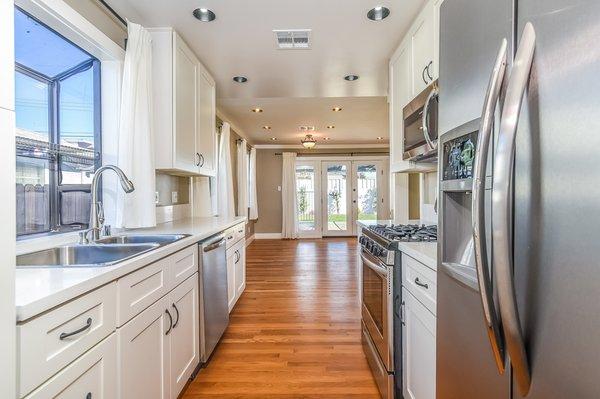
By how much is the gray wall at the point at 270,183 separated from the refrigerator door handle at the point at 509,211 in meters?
7.68

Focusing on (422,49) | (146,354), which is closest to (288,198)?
(422,49)

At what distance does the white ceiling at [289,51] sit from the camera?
2049 millimetres

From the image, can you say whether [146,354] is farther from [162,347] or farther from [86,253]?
[86,253]

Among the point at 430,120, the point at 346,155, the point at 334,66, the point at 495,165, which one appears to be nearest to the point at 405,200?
the point at 430,120

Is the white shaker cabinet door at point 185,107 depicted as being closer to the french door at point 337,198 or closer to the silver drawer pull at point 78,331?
the silver drawer pull at point 78,331

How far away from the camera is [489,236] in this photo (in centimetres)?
70

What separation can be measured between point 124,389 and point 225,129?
13.5 feet

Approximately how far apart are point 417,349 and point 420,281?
316 millimetres

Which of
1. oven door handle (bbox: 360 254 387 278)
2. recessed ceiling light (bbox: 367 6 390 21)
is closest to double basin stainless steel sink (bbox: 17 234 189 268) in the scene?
oven door handle (bbox: 360 254 387 278)

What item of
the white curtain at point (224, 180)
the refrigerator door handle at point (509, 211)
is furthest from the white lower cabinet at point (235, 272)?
the refrigerator door handle at point (509, 211)

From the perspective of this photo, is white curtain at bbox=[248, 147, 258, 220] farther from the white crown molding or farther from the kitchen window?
the kitchen window

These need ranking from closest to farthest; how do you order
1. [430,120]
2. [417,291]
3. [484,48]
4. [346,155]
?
[484,48], [417,291], [430,120], [346,155]

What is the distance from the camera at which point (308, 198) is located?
328 inches

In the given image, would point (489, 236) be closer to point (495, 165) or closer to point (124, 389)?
point (495, 165)
